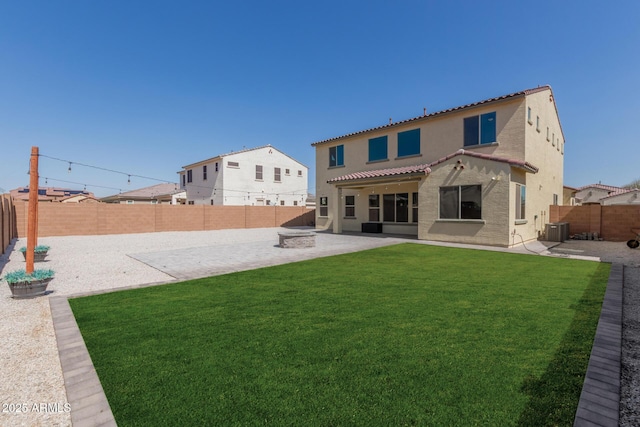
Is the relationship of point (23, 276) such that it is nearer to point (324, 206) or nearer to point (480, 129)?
point (480, 129)

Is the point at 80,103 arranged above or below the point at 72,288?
above

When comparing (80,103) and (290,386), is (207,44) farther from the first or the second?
(290,386)

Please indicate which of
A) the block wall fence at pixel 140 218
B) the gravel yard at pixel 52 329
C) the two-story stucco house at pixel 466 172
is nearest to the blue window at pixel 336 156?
the two-story stucco house at pixel 466 172

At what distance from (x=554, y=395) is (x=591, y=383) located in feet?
1.72

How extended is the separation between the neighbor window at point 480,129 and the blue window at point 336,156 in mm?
8946

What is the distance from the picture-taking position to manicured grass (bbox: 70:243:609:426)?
2.33m

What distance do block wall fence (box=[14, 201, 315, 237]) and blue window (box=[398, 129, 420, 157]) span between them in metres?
14.9

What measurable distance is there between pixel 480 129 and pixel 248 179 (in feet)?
78.3

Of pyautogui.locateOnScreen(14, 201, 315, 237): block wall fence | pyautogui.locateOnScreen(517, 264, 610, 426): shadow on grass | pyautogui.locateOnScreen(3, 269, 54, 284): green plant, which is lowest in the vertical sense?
pyautogui.locateOnScreen(517, 264, 610, 426): shadow on grass

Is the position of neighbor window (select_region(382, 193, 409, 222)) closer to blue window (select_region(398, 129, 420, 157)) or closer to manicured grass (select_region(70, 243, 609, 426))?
blue window (select_region(398, 129, 420, 157))

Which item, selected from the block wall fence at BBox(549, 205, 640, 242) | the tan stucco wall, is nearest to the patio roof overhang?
the tan stucco wall

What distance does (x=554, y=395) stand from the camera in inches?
98.5

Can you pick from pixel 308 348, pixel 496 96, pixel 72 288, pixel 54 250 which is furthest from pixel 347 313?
pixel 54 250

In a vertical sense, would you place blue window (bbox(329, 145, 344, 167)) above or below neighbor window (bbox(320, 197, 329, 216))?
above
